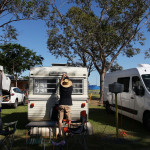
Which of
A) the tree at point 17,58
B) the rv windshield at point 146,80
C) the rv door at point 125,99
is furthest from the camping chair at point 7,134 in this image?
the tree at point 17,58

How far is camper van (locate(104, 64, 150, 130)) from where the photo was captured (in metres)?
7.14

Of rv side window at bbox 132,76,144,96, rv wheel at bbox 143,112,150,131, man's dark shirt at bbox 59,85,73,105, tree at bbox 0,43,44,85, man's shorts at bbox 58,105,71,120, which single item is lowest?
rv wheel at bbox 143,112,150,131

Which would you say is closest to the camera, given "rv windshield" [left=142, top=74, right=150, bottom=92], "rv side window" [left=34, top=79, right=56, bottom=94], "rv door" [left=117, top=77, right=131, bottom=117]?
"rv windshield" [left=142, top=74, right=150, bottom=92]

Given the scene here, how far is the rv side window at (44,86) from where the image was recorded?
7484 millimetres

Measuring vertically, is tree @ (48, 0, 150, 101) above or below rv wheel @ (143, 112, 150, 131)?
above

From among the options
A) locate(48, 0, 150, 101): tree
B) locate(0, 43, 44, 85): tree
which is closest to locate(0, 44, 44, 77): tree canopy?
locate(0, 43, 44, 85): tree

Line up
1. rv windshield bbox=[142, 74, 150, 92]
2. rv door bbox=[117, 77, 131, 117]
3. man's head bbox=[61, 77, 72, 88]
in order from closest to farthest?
1. man's head bbox=[61, 77, 72, 88]
2. rv windshield bbox=[142, 74, 150, 92]
3. rv door bbox=[117, 77, 131, 117]

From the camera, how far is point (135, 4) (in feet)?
55.3

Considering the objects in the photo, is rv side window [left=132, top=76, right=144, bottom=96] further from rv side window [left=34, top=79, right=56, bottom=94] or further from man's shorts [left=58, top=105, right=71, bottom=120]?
rv side window [left=34, top=79, right=56, bottom=94]

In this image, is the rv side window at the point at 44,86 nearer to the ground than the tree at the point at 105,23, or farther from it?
nearer to the ground

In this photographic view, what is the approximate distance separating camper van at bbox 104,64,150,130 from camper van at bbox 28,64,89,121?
2.01 meters

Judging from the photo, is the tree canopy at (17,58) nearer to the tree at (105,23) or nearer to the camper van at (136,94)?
the tree at (105,23)

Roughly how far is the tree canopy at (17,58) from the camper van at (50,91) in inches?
878

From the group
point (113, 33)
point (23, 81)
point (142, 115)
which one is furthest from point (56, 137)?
point (23, 81)
